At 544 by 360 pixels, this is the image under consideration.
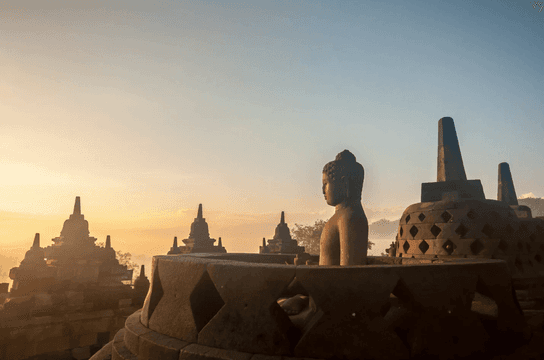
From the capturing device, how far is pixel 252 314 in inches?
84.4

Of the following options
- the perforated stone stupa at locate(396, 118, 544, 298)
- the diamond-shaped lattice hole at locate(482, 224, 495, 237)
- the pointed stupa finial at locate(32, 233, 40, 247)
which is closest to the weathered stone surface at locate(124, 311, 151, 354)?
the perforated stone stupa at locate(396, 118, 544, 298)

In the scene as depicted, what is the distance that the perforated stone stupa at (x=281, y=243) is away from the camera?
28094 mm

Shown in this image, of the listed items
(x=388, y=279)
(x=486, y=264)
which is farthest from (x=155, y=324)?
(x=486, y=264)

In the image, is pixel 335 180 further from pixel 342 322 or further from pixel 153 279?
pixel 153 279

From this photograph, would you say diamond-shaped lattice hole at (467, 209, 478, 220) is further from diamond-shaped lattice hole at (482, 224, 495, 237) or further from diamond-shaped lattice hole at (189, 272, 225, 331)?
diamond-shaped lattice hole at (189, 272, 225, 331)

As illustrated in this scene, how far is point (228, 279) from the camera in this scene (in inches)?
90.0

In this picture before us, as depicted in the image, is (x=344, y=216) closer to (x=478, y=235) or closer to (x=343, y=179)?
(x=343, y=179)

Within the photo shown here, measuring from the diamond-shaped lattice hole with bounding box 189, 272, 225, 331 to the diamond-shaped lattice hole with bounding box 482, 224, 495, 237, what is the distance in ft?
19.8

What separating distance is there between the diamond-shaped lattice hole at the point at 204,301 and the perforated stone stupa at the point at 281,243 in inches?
1006

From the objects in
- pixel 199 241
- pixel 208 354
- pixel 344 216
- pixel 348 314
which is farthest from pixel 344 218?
pixel 199 241

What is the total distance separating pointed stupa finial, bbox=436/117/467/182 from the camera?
926 centimetres

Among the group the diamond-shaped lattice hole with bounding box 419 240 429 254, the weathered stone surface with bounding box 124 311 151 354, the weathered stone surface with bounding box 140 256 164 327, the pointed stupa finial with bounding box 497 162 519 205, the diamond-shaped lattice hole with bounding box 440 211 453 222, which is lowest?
the weathered stone surface with bounding box 124 311 151 354

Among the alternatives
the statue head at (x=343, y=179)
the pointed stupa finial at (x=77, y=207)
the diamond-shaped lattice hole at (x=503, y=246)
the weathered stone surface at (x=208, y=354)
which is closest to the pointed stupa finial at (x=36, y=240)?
the pointed stupa finial at (x=77, y=207)

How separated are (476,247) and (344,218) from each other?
4560 mm
